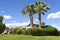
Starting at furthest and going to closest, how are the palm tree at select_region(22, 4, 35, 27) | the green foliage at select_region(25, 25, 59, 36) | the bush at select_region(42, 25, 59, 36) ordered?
the palm tree at select_region(22, 4, 35, 27), the bush at select_region(42, 25, 59, 36), the green foliage at select_region(25, 25, 59, 36)

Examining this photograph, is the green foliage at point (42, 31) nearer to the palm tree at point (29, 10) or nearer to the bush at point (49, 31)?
the bush at point (49, 31)

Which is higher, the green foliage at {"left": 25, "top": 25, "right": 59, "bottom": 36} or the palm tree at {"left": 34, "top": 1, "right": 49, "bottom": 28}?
the palm tree at {"left": 34, "top": 1, "right": 49, "bottom": 28}

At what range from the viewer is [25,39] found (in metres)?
35.1

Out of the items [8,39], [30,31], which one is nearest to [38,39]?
[8,39]

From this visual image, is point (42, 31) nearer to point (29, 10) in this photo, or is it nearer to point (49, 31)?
point (49, 31)

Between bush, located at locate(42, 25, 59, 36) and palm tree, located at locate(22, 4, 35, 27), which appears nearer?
bush, located at locate(42, 25, 59, 36)

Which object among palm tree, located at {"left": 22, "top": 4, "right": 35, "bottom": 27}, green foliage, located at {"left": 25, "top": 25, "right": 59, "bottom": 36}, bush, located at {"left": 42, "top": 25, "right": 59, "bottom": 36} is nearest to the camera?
green foliage, located at {"left": 25, "top": 25, "right": 59, "bottom": 36}

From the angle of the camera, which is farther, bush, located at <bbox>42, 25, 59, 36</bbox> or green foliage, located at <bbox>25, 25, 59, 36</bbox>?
bush, located at <bbox>42, 25, 59, 36</bbox>

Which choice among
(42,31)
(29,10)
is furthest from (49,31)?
(29,10)

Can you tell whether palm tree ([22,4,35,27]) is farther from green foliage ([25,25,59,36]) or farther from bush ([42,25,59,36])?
bush ([42,25,59,36])

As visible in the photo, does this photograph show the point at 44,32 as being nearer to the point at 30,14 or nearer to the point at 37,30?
the point at 37,30

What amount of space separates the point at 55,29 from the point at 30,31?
8.47 meters

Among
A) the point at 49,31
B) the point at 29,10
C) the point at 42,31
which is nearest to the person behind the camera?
the point at 42,31

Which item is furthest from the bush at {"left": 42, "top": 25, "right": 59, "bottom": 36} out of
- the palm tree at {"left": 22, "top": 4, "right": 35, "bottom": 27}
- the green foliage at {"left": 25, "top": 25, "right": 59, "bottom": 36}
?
the palm tree at {"left": 22, "top": 4, "right": 35, "bottom": 27}
